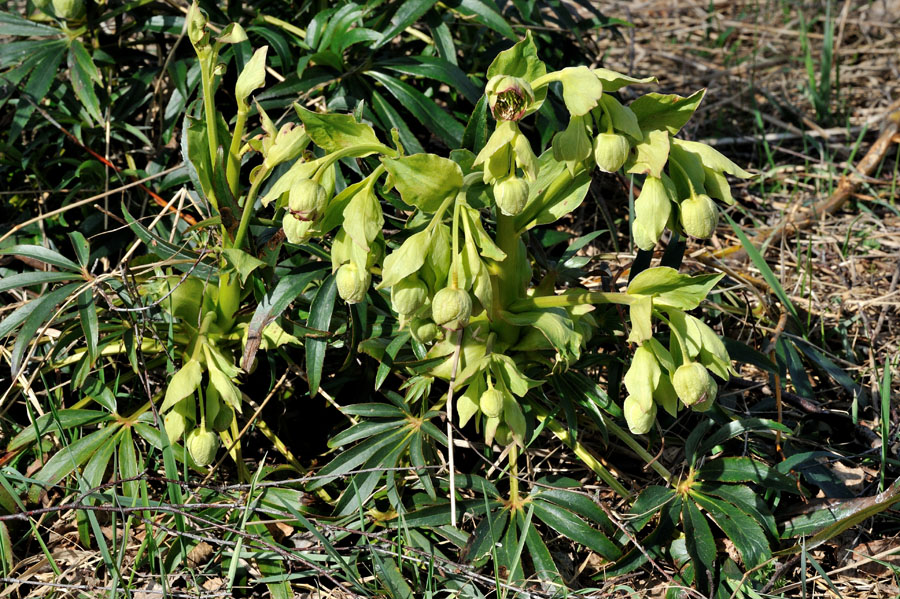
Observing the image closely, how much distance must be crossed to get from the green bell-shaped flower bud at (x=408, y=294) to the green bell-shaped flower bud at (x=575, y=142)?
0.65 feet

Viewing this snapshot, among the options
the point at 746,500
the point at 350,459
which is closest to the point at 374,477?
the point at 350,459

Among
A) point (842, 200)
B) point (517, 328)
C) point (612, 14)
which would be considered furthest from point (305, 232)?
point (612, 14)

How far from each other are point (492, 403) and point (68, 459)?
58cm

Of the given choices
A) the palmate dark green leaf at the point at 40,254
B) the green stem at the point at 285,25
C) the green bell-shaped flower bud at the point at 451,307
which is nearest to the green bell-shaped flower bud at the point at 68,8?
the green stem at the point at 285,25

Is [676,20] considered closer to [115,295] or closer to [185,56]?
[185,56]

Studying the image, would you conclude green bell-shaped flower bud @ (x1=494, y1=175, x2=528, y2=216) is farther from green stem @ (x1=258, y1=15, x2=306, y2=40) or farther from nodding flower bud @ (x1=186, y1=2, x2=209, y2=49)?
green stem @ (x1=258, y1=15, x2=306, y2=40)

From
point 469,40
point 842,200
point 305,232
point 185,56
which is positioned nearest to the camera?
point 305,232

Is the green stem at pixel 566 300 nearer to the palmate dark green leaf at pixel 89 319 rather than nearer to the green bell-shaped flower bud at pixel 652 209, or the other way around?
the green bell-shaped flower bud at pixel 652 209

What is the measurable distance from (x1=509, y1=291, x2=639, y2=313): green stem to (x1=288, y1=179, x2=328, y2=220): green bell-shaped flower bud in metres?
0.30

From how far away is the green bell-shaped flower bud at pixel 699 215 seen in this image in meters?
0.87

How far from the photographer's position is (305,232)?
88 centimetres

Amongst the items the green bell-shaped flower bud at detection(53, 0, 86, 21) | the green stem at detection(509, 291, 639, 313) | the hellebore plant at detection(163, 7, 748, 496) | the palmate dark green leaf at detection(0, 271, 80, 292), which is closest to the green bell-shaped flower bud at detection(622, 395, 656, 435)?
the hellebore plant at detection(163, 7, 748, 496)

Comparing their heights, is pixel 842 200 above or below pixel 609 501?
above

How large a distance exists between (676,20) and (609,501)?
1850 millimetres
